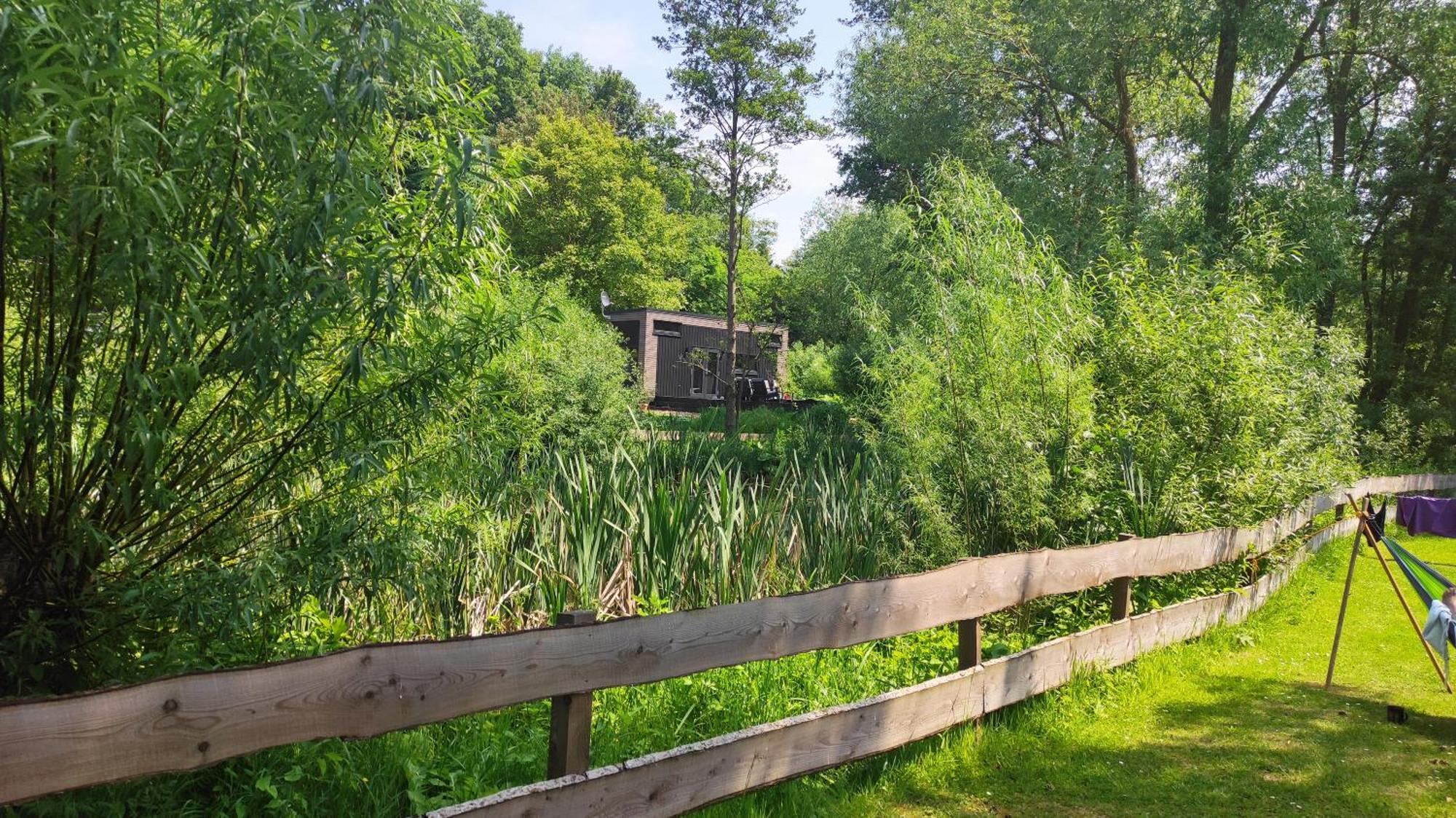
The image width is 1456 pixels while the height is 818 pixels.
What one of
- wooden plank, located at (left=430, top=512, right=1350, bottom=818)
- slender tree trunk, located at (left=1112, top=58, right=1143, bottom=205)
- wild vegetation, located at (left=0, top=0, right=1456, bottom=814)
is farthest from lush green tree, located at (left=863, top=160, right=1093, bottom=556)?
slender tree trunk, located at (left=1112, top=58, right=1143, bottom=205)

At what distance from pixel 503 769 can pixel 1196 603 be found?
430 centimetres

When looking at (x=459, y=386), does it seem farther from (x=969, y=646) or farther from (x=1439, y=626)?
(x=1439, y=626)

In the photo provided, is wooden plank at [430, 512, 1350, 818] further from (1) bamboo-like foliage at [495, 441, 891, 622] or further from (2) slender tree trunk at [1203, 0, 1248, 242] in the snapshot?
(2) slender tree trunk at [1203, 0, 1248, 242]

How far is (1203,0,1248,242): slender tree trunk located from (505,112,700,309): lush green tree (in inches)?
678

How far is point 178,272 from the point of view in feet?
8.07

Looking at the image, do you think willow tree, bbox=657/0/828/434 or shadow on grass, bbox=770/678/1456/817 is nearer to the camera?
shadow on grass, bbox=770/678/1456/817

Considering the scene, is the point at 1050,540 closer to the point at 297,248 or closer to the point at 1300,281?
the point at 297,248

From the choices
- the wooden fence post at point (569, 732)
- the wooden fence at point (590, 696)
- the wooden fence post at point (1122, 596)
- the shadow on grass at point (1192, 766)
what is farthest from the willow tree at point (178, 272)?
the wooden fence post at point (1122, 596)

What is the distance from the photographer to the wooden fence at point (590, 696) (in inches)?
Result: 72.6

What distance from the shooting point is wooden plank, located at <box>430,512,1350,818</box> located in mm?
2504

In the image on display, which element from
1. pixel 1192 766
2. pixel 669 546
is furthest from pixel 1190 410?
pixel 669 546

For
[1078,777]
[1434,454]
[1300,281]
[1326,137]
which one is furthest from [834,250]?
[1078,777]

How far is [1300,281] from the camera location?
41.8 ft

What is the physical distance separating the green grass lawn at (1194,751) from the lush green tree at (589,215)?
2420 centimetres
